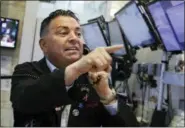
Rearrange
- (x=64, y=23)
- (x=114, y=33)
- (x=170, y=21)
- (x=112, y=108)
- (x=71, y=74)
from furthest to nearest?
1. (x=114, y=33)
2. (x=170, y=21)
3. (x=112, y=108)
4. (x=64, y=23)
5. (x=71, y=74)

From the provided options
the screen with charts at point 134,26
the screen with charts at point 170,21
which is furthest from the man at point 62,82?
the screen with charts at point 134,26

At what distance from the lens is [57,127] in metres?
0.67

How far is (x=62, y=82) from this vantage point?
1.88ft

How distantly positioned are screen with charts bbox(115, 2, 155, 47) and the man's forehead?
1136mm

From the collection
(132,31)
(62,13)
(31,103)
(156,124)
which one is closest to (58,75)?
(31,103)

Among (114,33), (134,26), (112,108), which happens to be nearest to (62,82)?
(112,108)

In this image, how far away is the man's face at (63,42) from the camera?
0.63 m

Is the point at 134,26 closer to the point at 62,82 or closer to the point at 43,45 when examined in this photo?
the point at 43,45

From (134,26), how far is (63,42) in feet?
4.65

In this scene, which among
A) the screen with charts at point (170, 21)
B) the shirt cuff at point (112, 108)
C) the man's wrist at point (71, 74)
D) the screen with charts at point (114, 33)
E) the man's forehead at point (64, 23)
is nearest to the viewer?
the man's wrist at point (71, 74)

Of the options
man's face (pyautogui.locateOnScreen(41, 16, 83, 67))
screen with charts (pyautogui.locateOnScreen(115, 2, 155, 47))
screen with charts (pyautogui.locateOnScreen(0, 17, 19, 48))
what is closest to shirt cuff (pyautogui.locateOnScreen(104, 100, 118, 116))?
man's face (pyautogui.locateOnScreen(41, 16, 83, 67))

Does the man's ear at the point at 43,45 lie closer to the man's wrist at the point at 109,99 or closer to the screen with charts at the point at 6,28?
the screen with charts at the point at 6,28

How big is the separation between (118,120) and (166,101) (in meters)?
1.10

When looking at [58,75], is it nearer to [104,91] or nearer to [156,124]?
[104,91]
